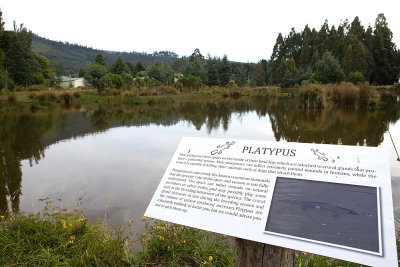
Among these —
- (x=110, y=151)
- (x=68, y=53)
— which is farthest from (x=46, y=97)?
(x=68, y=53)

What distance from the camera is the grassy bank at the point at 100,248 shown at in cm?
249

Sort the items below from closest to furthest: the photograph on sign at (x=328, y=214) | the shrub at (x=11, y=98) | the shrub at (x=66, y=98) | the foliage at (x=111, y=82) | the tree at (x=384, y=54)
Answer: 1. the photograph on sign at (x=328, y=214)
2. the shrub at (x=11, y=98)
3. the shrub at (x=66, y=98)
4. the foliage at (x=111, y=82)
5. the tree at (x=384, y=54)

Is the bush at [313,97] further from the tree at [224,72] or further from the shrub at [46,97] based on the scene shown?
the tree at [224,72]

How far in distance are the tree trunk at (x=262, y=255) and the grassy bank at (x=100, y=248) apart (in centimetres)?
64

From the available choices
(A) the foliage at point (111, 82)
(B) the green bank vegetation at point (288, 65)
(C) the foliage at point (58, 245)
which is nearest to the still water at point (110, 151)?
(C) the foliage at point (58, 245)

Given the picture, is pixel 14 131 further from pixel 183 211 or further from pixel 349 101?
pixel 349 101

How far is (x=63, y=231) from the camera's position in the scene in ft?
9.30

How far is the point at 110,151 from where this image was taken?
7.54 metres

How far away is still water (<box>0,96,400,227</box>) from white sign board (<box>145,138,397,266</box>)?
617 mm

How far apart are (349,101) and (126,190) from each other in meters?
15.9

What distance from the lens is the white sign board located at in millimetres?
1409

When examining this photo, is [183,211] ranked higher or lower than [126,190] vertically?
higher

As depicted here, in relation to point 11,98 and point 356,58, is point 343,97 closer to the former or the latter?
point 11,98

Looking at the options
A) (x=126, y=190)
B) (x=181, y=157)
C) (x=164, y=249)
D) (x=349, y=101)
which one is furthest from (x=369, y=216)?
(x=349, y=101)
